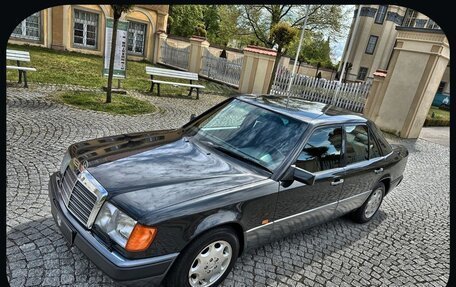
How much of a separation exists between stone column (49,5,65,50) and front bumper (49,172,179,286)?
1914 cm

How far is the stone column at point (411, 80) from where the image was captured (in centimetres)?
1102

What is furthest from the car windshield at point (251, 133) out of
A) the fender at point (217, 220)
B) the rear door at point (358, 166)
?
the rear door at point (358, 166)

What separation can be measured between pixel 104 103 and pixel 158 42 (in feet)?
46.7

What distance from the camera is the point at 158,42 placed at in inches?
843

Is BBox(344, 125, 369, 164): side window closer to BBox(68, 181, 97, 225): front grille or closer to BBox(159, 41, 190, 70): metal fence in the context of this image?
BBox(68, 181, 97, 225): front grille

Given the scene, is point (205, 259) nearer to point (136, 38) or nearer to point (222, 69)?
point (222, 69)

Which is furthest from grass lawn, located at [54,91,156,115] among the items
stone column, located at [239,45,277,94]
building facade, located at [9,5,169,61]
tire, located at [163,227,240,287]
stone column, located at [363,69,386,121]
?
building facade, located at [9,5,169,61]

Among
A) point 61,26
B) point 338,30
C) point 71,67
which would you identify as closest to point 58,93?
point 71,67

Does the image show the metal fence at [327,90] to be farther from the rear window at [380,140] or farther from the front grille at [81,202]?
the front grille at [81,202]

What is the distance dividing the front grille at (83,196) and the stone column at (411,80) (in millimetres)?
12230

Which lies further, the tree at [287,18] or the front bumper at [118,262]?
the tree at [287,18]

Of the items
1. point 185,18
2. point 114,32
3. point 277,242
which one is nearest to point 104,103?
point 114,32

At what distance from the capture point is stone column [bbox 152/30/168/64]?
21.2 metres

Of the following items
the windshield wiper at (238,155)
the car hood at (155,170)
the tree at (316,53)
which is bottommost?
the car hood at (155,170)
